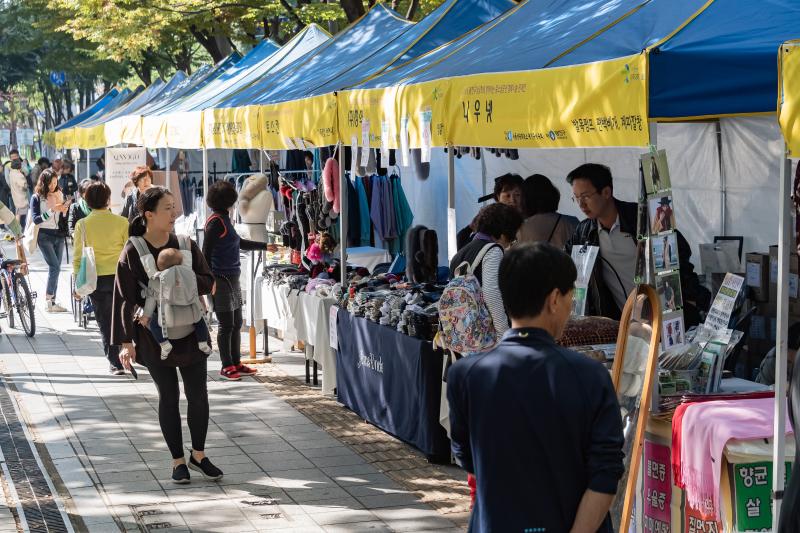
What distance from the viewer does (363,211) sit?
1446 centimetres

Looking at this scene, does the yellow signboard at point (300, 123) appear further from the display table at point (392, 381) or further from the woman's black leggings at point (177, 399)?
the woman's black leggings at point (177, 399)

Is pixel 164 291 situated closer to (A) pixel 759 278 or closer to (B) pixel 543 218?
(B) pixel 543 218

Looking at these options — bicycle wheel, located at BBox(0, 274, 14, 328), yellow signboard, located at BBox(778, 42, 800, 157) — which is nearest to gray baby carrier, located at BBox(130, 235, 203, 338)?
yellow signboard, located at BBox(778, 42, 800, 157)

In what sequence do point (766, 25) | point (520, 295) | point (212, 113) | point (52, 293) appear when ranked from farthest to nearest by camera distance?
point (52, 293), point (212, 113), point (766, 25), point (520, 295)

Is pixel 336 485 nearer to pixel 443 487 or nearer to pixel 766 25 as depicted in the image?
pixel 443 487

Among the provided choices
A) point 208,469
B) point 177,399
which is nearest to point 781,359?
point 177,399

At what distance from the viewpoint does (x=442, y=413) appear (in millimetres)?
8055

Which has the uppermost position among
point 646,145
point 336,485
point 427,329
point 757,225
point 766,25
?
point 766,25

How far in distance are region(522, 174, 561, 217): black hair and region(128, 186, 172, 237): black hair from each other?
246cm

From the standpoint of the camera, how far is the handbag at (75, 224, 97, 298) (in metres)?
11.6

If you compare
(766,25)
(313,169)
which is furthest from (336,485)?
(313,169)

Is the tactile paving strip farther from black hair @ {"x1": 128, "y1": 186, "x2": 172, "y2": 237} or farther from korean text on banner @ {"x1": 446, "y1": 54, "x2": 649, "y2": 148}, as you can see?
korean text on banner @ {"x1": 446, "y1": 54, "x2": 649, "y2": 148}

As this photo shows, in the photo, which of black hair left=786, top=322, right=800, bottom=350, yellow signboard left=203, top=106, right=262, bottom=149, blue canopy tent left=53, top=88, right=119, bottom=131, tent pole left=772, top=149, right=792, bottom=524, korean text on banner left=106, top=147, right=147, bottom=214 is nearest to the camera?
tent pole left=772, top=149, right=792, bottom=524

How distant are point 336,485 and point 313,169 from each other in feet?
26.8
